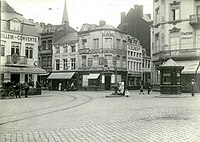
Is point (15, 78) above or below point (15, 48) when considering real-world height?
below

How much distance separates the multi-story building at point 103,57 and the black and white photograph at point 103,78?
0.15 m

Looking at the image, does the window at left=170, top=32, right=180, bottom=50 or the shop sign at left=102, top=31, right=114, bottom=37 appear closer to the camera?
the window at left=170, top=32, right=180, bottom=50

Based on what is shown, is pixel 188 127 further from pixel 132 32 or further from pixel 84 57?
pixel 132 32

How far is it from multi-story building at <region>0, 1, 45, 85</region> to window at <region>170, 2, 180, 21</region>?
1637 cm

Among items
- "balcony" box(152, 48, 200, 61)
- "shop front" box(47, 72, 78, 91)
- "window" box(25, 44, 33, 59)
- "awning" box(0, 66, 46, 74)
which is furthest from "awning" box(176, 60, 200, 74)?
"shop front" box(47, 72, 78, 91)

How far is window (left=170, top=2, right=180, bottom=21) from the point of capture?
3209 cm

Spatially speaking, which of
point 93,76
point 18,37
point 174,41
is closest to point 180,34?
point 174,41

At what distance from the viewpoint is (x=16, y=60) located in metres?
26.3

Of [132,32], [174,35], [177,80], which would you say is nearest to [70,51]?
[132,32]

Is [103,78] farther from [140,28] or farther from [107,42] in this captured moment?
[140,28]

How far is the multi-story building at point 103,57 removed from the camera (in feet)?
137

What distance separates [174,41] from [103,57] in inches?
498

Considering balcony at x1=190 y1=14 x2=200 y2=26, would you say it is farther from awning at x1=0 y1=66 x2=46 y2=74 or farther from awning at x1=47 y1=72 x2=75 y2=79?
awning at x1=47 y1=72 x2=75 y2=79

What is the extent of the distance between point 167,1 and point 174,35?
416 centimetres
